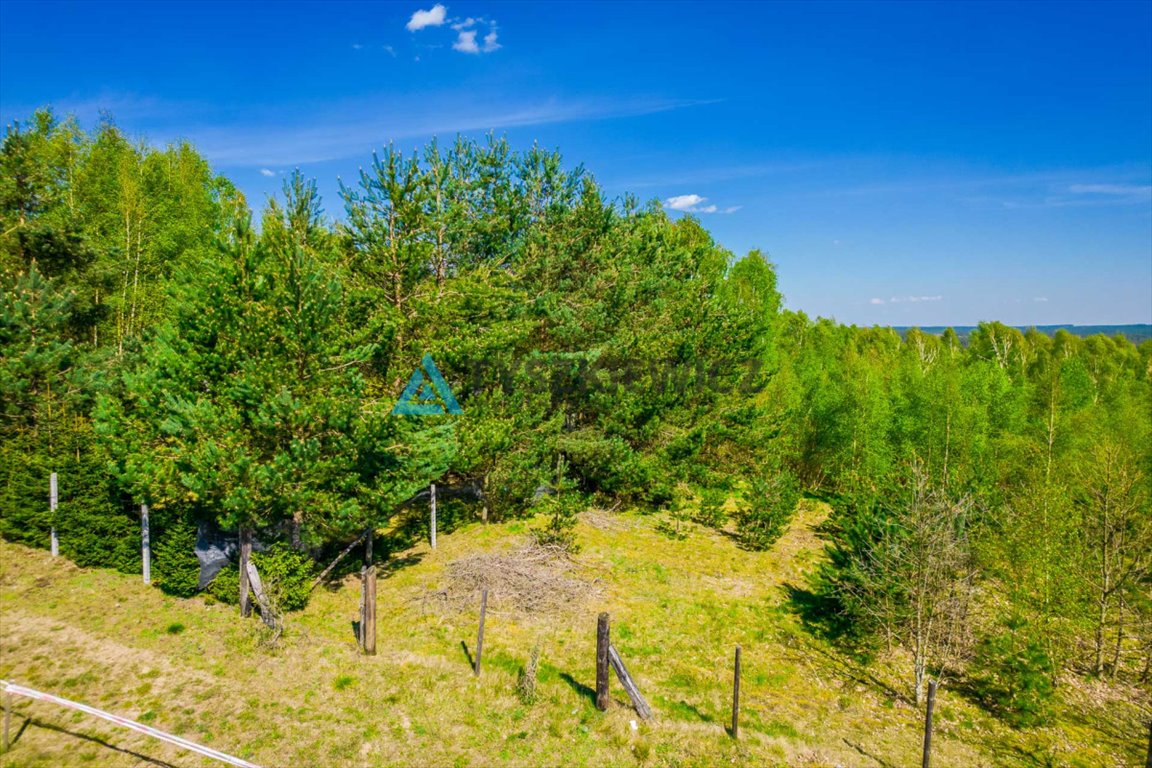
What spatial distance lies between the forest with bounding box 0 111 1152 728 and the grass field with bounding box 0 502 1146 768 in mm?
876

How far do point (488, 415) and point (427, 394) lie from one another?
1.89m

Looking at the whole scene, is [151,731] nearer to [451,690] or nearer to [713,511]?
[451,690]

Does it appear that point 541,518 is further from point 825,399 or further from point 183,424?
point 825,399

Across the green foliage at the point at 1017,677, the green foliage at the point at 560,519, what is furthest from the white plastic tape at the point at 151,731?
the green foliage at the point at 1017,677

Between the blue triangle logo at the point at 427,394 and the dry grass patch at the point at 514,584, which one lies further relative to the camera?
the blue triangle logo at the point at 427,394

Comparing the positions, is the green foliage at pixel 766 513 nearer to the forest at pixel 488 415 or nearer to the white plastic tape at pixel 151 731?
the forest at pixel 488 415

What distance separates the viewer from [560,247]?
19359 mm

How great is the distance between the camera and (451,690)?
10.1m

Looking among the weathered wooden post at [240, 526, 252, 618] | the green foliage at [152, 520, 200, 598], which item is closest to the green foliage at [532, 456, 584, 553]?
the weathered wooden post at [240, 526, 252, 618]

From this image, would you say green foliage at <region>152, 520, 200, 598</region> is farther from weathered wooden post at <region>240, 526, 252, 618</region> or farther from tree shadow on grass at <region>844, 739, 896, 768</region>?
tree shadow on grass at <region>844, 739, 896, 768</region>

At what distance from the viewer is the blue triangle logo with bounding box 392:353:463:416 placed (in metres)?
14.9

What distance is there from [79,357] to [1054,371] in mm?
36904

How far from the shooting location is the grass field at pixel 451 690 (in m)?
8.62

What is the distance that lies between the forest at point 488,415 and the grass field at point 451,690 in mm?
876
